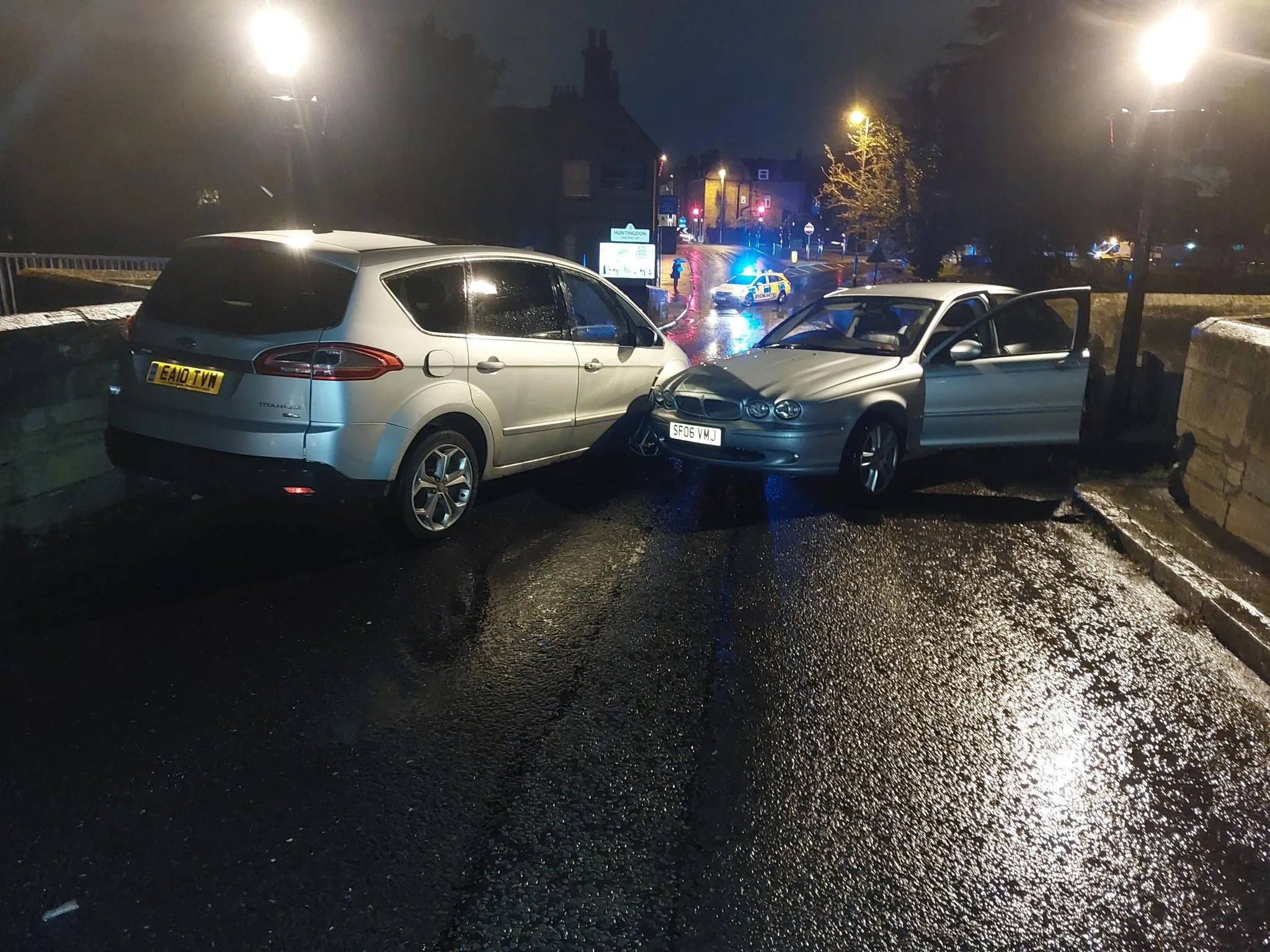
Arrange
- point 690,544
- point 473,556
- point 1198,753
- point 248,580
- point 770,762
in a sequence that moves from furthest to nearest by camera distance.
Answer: point 690,544 → point 473,556 → point 248,580 → point 1198,753 → point 770,762

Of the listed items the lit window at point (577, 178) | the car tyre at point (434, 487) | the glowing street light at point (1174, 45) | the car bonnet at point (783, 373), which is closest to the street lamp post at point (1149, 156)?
the glowing street light at point (1174, 45)

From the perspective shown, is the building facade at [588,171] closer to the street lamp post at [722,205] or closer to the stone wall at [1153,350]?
the stone wall at [1153,350]

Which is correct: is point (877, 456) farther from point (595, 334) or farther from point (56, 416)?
point (56, 416)

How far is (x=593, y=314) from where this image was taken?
7.98 m

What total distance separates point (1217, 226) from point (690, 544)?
120ft

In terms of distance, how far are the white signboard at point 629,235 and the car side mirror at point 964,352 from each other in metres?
42.6

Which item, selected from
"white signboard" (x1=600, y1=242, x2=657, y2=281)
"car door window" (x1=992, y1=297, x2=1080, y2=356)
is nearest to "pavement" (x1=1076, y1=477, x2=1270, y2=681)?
"car door window" (x1=992, y1=297, x2=1080, y2=356)

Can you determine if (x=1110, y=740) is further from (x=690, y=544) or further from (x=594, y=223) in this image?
(x=594, y=223)

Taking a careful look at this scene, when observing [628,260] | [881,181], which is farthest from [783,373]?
[628,260]

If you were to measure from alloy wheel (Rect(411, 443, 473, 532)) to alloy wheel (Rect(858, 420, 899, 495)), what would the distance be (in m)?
3.14

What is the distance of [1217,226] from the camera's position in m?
35.0

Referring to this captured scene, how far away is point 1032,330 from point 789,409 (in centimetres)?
295

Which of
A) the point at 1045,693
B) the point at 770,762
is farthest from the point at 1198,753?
the point at 770,762

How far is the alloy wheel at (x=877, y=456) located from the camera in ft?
25.1
